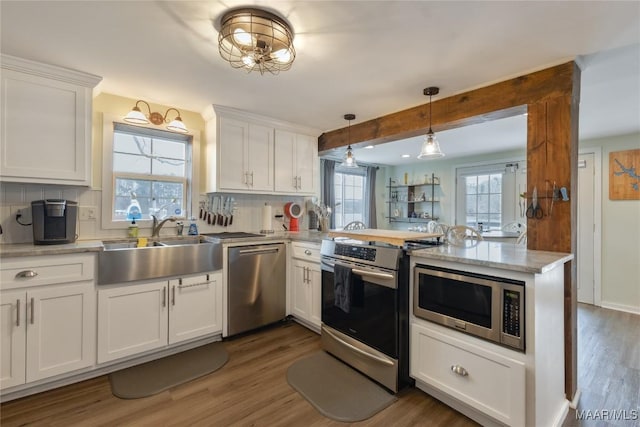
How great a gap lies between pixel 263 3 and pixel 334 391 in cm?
230

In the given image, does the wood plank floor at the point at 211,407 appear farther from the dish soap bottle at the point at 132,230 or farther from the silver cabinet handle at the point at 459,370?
the dish soap bottle at the point at 132,230

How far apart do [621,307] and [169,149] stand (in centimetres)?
557

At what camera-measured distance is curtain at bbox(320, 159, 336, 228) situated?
16.9ft


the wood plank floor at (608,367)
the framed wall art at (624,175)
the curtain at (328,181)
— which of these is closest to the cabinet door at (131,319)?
the wood plank floor at (608,367)

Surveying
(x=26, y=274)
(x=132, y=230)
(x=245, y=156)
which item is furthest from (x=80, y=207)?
(x=245, y=156)

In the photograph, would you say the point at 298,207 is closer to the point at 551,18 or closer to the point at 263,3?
the point at 263,3

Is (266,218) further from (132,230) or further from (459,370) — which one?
(459,370)

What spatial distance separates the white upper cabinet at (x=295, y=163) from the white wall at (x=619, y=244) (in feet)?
12.0

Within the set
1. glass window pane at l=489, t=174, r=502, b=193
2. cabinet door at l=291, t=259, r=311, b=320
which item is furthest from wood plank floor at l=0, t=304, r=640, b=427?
glass window pane at l=489, t=174, r=502, b=193

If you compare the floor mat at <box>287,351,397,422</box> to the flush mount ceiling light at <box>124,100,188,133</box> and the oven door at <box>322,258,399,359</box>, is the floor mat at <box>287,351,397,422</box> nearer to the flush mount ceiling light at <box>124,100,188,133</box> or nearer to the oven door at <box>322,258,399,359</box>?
the oven door at <box>322,258,399,359</box>

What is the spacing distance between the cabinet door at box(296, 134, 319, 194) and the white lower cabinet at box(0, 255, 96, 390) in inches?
86.3

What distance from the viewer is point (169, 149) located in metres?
3.01

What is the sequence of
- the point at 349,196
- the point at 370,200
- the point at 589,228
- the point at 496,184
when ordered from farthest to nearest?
the point at 370,200 < the point at 349,196 < the point at 496,184 < the point at 589,228

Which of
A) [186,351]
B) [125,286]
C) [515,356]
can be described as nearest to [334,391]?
[515,356]
